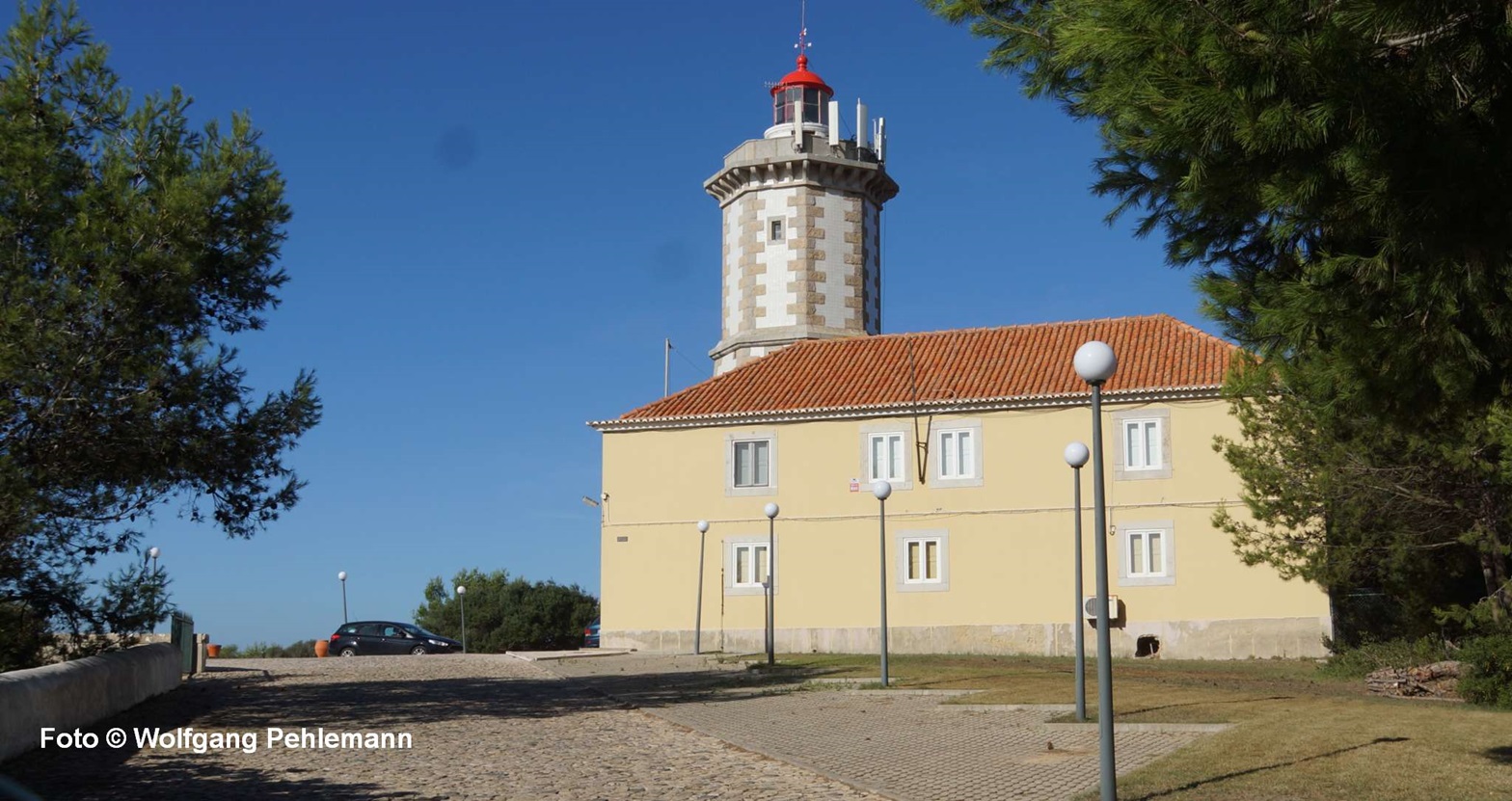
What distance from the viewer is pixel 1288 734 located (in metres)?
13.5

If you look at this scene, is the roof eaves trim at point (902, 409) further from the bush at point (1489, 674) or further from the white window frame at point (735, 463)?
the bush at point (1489, 674)

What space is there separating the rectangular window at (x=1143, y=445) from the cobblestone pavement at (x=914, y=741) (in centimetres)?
1371

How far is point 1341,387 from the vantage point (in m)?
8.52

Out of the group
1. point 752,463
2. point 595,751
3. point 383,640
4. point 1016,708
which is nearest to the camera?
point 595,751

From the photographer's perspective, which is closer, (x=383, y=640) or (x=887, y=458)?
(x=887, y=458)

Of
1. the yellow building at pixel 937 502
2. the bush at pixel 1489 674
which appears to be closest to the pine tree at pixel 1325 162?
the bush at pixel 1489 674

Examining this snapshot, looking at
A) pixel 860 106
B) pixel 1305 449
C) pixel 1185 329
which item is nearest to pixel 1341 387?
pixel 1305 449

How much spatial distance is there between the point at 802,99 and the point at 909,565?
52.7 ft

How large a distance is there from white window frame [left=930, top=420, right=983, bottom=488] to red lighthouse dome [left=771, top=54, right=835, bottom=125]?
1268 centimetres

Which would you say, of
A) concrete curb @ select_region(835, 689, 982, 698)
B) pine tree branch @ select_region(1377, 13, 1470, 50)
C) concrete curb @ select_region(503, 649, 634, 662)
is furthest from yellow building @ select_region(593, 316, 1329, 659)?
pine tree branch @ select_region(1377, 13, 1470, 50)

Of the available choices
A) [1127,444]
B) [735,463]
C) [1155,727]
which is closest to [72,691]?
[1155,727]

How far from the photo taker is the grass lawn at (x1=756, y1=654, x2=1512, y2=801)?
33.3 feet

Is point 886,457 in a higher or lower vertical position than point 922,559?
higher

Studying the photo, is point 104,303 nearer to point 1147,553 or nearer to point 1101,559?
point 1101,559
